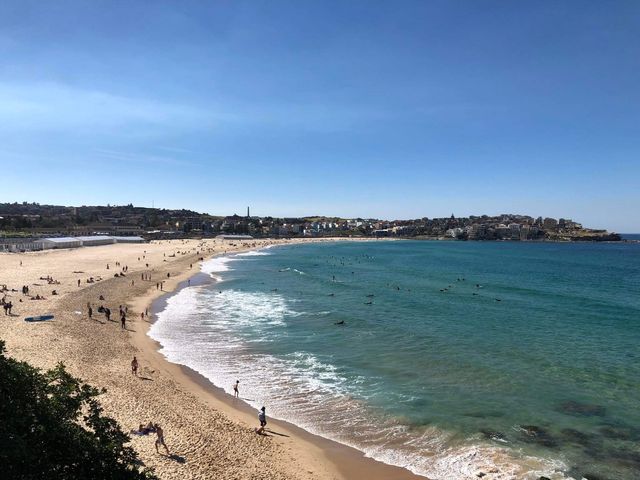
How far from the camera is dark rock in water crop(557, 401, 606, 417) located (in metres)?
17.2

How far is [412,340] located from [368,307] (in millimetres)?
11738

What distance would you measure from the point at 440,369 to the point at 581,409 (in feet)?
20.7

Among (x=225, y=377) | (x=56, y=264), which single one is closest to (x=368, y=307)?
(x=225, y=377)

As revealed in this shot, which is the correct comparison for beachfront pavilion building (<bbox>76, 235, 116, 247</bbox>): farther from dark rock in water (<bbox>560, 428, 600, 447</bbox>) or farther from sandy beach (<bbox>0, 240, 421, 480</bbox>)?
dark rock in water (<bbox>560, 428, 600, 447</bbox>)

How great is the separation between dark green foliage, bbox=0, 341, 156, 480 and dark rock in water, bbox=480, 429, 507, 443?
1177cm

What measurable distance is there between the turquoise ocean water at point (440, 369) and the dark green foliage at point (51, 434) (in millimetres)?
9003

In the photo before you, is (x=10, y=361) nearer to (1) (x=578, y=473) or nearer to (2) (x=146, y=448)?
(2) (x=146, y=448)

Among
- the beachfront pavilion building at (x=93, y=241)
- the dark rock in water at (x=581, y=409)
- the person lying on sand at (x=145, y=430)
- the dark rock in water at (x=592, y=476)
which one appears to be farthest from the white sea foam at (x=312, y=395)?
the beachfront pavilion building at (x=93, y=241)

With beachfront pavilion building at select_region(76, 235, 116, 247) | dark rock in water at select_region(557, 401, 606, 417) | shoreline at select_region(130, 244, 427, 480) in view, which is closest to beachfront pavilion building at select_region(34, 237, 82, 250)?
beachfront pavilion building at select_region(76, 235, 116, 247)

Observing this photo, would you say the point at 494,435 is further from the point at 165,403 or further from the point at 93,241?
the point at 93,241

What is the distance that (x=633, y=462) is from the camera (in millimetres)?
13734

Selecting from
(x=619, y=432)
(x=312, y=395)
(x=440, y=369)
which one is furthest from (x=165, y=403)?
(x=619, y=432)

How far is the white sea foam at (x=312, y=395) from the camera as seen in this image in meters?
13.5

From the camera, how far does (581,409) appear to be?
17.7 m
